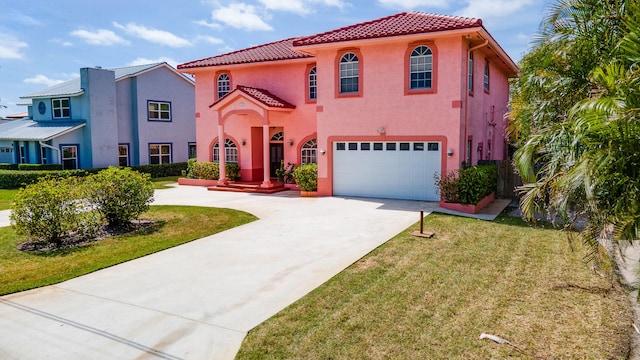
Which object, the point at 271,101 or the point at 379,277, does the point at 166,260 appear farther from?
the point at 271,101

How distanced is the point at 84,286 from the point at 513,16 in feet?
49.1

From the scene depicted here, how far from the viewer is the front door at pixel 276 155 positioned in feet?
75.8

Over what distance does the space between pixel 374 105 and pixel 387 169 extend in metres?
2.48

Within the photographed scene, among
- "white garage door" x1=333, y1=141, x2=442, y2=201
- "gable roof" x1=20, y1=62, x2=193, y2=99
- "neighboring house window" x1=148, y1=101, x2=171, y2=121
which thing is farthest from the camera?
"neighboring house window" x1=148, y1=101, x2=171, y2=121

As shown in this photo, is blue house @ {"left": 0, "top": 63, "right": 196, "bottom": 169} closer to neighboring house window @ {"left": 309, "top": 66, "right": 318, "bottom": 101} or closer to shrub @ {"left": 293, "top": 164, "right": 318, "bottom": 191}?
neighboring house window @ {"left": 309, "top": 66, "right": 318, "bottom": 101}

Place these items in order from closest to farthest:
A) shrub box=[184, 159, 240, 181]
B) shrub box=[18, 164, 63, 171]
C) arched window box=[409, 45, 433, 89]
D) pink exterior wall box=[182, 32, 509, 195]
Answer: pink exterior wall box=[182, 32, 509, 195]
arched window box=[409, 45, 433, 89]
shrub box=[184, 159, 240, 181]
shrub box=[18, 164, 63, 171]

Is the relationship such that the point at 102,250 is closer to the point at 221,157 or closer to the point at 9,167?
the point at 221,157

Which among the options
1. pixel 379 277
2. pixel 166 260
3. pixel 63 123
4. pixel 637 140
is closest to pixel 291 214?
pixel 166 260

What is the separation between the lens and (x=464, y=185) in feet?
48.3

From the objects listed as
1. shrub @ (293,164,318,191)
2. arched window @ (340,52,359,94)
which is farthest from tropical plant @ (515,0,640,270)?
shrub @ (293,164,318,191)

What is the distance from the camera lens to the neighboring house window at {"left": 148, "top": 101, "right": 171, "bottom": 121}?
100 ft

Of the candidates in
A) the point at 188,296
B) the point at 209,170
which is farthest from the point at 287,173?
the point at 188,296

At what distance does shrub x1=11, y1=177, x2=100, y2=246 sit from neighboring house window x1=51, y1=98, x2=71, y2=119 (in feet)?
64.9

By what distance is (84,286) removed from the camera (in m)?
8.09
